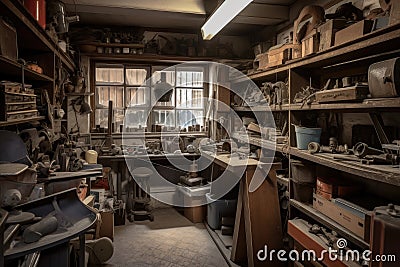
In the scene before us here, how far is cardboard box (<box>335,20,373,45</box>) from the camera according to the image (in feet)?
6.61

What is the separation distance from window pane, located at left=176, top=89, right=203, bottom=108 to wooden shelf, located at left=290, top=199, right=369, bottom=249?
251 cm

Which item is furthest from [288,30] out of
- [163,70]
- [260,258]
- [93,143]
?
[93,143]

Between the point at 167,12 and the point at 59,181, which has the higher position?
the point at 167,12

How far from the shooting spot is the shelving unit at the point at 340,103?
6.11 ft

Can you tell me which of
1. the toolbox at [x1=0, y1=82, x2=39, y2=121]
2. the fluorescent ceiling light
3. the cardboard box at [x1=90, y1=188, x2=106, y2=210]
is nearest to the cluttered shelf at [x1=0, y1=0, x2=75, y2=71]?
the toolbox at [x1=0, y1=82, x2=39, y2=121]

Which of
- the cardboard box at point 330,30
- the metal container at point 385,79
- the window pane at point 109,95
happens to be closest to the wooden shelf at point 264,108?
the cardboard box at point 330,30

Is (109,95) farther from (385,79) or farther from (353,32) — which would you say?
(385,79)

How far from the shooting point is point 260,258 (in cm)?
287

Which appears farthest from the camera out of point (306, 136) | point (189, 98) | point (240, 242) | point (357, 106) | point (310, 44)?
point (189, 98)

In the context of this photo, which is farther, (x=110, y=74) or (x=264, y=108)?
(x=110, y=74)

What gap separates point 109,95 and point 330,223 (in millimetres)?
3476

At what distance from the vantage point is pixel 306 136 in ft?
8.93

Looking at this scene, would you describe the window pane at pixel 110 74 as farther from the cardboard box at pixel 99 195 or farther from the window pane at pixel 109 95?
the cardboard box at pixel 99 195

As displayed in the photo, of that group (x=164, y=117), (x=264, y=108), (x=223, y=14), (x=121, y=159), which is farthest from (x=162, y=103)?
(x=223, y=14)
